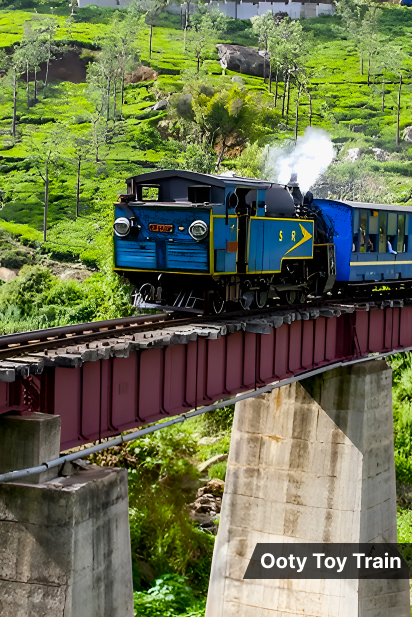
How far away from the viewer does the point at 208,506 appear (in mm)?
33094

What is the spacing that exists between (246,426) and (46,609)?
48.8ft

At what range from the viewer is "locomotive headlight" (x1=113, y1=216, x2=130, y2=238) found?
57.5 ft

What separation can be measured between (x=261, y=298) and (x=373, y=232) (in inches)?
286

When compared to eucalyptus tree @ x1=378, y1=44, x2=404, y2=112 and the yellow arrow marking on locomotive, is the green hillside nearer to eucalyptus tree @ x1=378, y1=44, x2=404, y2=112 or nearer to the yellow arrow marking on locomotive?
eucalyptus tree @ x1=378, y1=44, x2=404, y2=112

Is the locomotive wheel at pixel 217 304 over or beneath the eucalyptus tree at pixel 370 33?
beneath

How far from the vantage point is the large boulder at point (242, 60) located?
101 metres

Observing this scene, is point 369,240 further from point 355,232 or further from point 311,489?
point 311,489

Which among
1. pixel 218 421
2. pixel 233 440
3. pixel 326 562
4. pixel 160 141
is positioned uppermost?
pixel 160 141

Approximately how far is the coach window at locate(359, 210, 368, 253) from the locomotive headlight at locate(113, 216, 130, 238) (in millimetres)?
9225

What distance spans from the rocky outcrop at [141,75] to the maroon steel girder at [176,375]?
2973 inches

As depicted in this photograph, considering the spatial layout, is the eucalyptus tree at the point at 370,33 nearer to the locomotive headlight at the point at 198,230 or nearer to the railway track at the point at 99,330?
the railway track at the point at 99,330

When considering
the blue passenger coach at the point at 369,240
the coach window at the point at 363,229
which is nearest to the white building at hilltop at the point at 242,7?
the blue passenger coach at the point at 369,240

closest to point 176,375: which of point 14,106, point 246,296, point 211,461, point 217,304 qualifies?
point 217,304

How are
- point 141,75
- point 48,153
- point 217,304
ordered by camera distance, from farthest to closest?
point 141,75 < point 48,153 < point 217,304
